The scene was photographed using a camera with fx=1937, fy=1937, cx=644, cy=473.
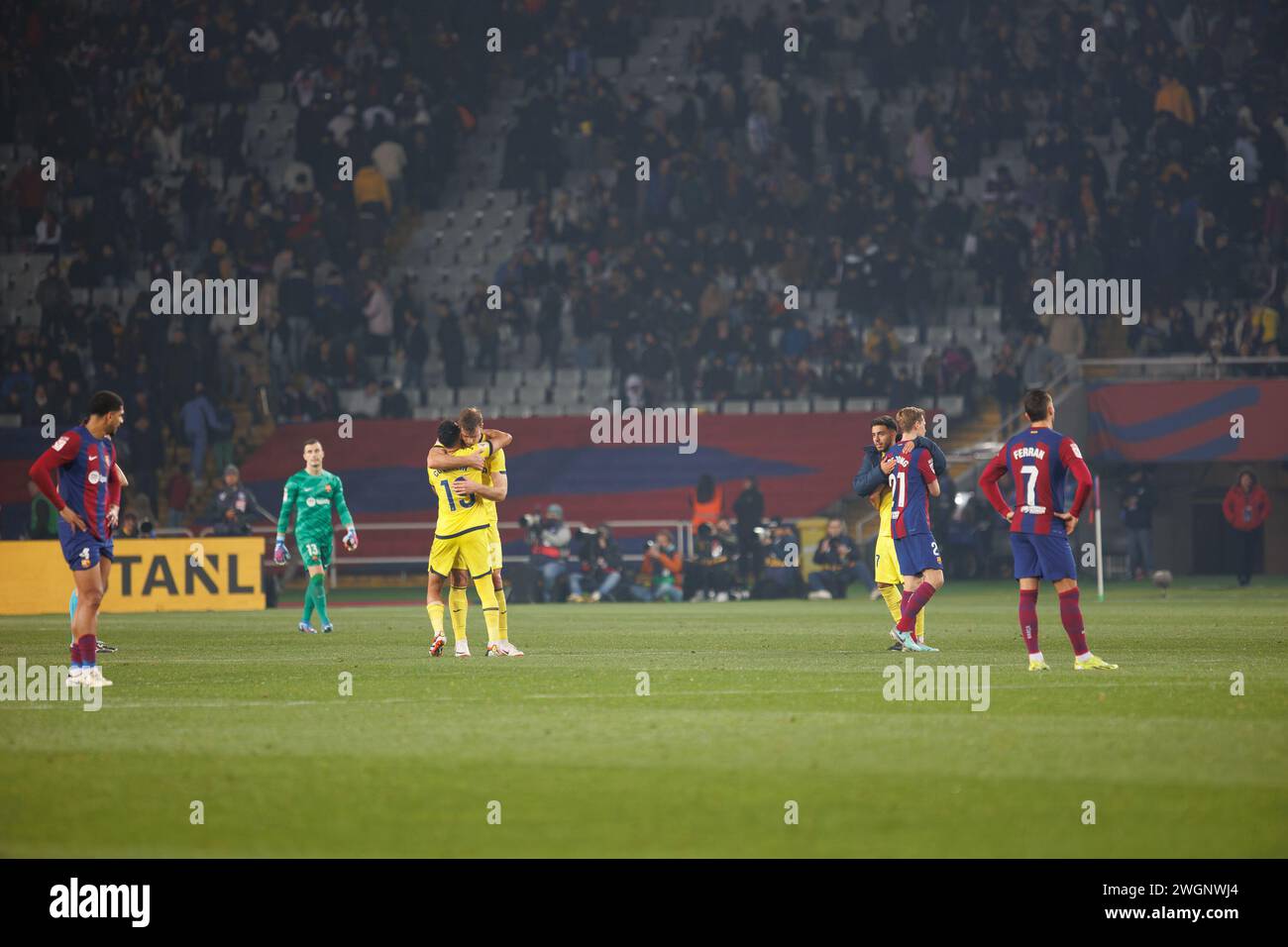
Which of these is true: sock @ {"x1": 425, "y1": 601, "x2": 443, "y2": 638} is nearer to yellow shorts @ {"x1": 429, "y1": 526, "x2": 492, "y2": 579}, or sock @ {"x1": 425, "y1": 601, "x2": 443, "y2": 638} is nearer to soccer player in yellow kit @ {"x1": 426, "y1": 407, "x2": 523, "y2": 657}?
soccer player in yellow kit @ {"x1": 426, "y1": 407, "x2": 523, "y2": 657}

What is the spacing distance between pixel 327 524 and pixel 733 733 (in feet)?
43.7

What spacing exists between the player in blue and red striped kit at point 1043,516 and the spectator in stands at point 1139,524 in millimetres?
20353

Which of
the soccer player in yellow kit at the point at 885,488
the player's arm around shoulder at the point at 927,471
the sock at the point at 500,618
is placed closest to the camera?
the sock at the point at 500,618

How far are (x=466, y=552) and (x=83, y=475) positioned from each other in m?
3.85

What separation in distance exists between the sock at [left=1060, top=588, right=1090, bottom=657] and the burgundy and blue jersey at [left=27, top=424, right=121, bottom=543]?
7.61 metres

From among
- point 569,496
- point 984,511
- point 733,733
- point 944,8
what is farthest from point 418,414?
point 733,733

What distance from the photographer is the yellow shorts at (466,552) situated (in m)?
17.9

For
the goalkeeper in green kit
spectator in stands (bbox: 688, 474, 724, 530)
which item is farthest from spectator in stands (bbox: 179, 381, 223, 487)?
the goalkeeper in green kit

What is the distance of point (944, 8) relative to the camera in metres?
43.2

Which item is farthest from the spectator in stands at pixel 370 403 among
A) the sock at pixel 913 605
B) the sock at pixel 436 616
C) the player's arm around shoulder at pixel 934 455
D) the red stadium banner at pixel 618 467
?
the sock at pixel 913 605

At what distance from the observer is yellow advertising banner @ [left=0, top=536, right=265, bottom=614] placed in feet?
97.9

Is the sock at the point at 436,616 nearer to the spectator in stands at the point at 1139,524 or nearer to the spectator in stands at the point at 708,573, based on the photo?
the spectator in stands at the point at 708,573

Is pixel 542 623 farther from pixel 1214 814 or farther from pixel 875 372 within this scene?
pixel 1214 814

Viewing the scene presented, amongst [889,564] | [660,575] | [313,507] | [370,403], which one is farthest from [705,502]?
[889,564]
